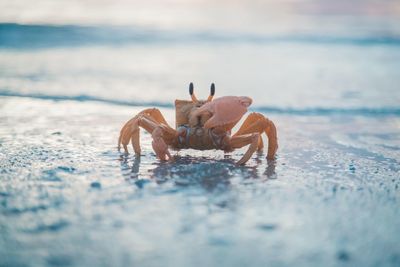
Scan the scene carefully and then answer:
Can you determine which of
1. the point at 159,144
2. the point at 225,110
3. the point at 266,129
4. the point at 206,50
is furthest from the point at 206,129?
the point at 206,50

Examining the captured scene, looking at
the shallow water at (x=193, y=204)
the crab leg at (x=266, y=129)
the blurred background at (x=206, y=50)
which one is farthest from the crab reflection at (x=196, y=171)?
the blurred background at (x=206, y=50)

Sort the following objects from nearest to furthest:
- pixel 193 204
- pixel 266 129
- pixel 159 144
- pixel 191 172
A: pixel 193 204 → pixel 191 172 → pixel 159 144 → pixel 266 129

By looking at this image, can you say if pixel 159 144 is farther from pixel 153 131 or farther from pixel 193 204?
pixel 193 204

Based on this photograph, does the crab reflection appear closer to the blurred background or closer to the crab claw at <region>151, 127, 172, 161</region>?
the crab claw at <region>151, 127, 172, 161</region>

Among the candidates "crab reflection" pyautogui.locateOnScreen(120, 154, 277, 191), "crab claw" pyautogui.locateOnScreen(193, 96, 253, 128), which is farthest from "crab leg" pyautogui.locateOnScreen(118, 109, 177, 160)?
"crab claw" pyautogui.locateOnScreen(193, 96, 253, 128)

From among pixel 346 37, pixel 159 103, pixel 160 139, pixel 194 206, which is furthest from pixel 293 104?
pixel 346 37

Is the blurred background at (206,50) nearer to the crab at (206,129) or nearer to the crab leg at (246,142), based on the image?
the crab at (206,129)
